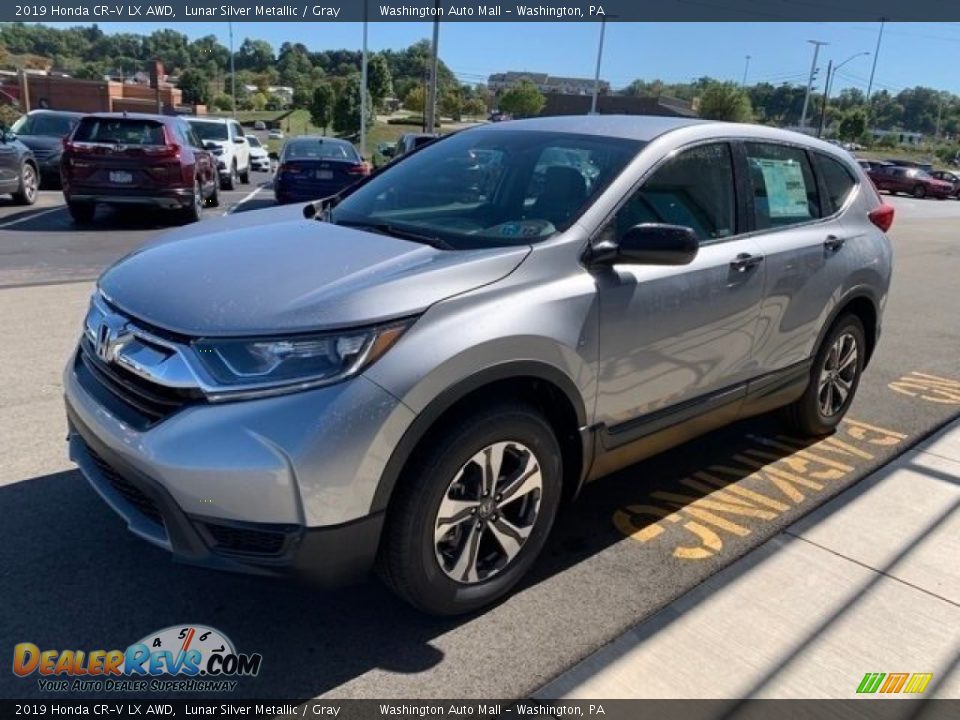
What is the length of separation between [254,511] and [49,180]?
17047mm

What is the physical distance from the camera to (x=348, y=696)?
242 cm

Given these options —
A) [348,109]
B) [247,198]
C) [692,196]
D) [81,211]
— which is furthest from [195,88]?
[692,196]

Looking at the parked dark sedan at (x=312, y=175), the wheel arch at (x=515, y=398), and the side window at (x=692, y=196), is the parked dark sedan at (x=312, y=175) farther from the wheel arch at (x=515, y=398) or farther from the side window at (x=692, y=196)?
the wheel arch at (x=515, y=398)

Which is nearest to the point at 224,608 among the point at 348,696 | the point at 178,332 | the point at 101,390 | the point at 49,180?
the point at 348,696

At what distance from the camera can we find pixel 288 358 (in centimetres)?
232

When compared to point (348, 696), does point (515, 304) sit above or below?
above

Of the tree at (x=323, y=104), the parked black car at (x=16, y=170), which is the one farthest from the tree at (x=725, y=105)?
the parked black car at (x=16, y=170)

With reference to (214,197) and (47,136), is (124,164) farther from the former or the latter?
(47,136)

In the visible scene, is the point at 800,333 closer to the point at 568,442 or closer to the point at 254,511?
the point at 568,442

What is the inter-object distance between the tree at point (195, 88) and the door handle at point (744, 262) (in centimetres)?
9433

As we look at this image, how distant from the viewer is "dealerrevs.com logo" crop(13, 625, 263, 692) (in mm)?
2428

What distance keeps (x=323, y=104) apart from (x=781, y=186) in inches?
2719

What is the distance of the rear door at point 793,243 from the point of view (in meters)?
3.82

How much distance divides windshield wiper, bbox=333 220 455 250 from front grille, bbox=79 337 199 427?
3.54 feet
